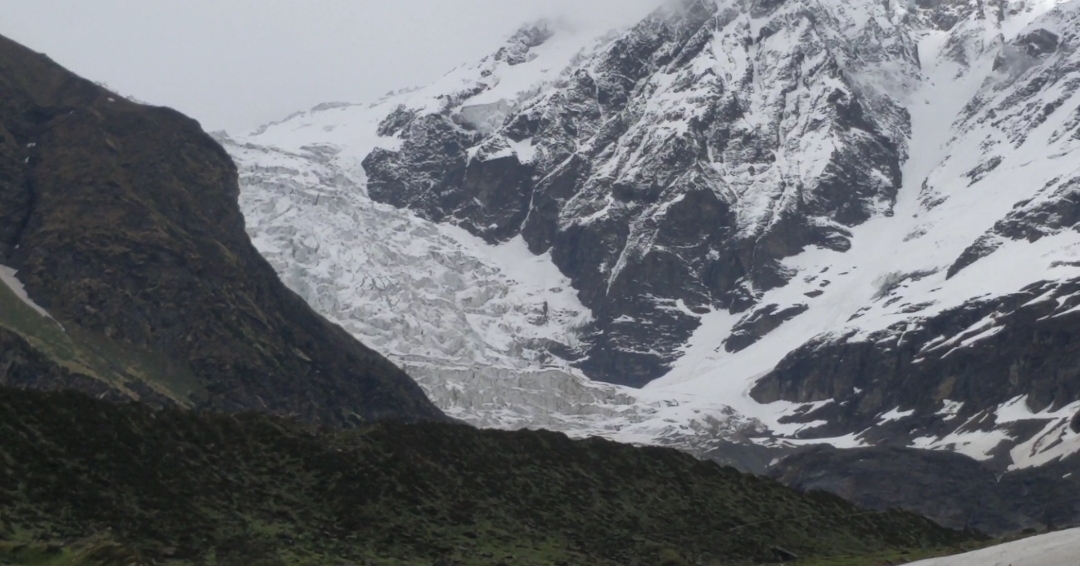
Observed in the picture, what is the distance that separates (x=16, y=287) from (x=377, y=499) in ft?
379

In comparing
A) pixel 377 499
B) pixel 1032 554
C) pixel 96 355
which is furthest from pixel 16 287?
pixel 1032 554

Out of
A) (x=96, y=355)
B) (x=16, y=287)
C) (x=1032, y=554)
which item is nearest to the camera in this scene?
(x=1032, y=554)

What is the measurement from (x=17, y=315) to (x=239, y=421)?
9871 cm

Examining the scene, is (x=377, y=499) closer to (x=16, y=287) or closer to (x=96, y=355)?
(x=96, y=355)

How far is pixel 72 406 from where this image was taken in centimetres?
7738

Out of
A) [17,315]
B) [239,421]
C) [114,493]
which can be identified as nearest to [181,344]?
[17,315]

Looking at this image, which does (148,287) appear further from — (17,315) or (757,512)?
(757,512)

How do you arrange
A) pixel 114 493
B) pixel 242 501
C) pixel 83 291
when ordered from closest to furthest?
1. pixel 114 493
2. pixel 242 501
3. pixel 83 291

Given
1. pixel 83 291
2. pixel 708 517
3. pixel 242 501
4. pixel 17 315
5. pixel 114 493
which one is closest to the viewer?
pixel 114 493

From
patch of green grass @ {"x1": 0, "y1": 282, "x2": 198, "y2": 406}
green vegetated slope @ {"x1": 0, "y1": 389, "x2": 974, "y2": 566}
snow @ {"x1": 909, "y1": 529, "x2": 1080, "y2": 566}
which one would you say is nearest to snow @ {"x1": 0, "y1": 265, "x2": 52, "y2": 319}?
patch of green grass @ {"x1": 0, "y1": 282, "x2": 198, "y2": 406}

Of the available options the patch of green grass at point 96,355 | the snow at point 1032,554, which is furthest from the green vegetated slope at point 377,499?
the patch of green grass at point 96,355

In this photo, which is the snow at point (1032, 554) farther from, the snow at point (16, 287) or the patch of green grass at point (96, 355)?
the snow at point (16, 287)

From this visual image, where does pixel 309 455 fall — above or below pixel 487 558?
above

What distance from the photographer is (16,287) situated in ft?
603
